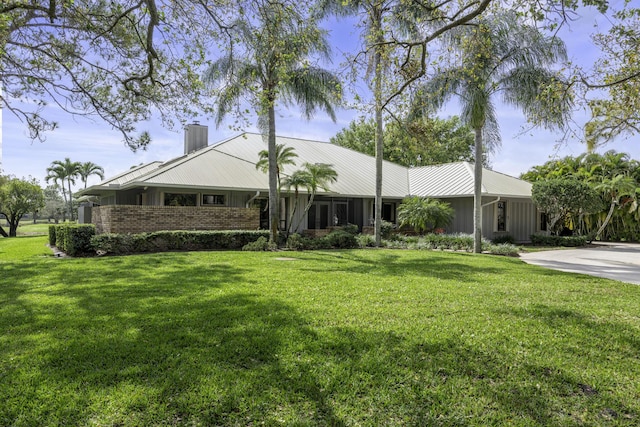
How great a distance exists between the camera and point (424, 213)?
61.9ft

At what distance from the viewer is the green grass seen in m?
3.04

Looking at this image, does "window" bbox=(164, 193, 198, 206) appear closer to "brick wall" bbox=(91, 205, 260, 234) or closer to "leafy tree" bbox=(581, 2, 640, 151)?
"brick wall" bbox=(91, 205, 260, 234)

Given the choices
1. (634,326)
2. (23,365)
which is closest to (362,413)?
(23,365)

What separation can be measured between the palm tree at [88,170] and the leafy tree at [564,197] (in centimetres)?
A: 5808

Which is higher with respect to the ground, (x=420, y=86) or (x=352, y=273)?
(x=420, y=86)

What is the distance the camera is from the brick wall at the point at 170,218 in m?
14.5

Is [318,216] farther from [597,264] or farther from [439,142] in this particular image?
[439,142]

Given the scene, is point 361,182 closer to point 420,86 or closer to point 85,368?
point 420,86

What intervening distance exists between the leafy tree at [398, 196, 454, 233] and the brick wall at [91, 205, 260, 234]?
7545mm

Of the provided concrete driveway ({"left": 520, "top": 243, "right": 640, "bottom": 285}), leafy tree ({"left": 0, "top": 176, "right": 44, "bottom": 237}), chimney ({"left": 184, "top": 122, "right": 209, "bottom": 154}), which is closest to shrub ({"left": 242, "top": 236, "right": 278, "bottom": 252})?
concrete driveway ({"left": 520, "top": 243, "right": 640, "bottom": 285})

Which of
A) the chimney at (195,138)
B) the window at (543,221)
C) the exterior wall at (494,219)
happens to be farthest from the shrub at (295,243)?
the window at (543,221)

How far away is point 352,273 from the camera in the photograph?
9.18m

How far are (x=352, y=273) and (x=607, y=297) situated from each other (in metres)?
4.92

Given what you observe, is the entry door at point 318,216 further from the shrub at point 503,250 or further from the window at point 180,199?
the shrub at point 503,250
